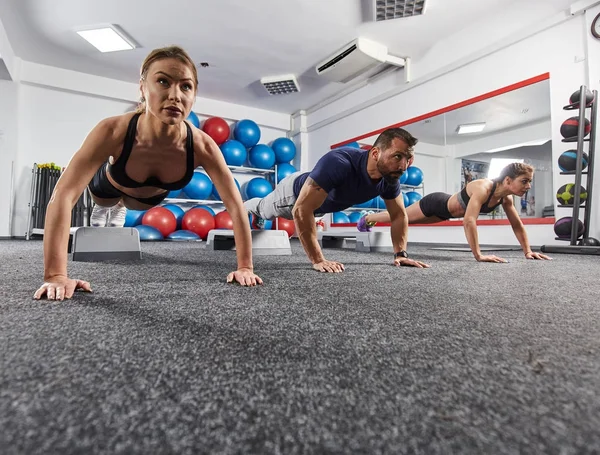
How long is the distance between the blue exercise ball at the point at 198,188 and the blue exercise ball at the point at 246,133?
886 mm

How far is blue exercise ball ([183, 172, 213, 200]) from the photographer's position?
14.6 ft

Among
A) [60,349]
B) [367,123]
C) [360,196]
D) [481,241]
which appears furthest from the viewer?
[367,123]

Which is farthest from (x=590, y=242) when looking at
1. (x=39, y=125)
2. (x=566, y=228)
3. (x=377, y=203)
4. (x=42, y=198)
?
(x=39, y=125)

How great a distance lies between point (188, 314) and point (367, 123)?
15.1ft

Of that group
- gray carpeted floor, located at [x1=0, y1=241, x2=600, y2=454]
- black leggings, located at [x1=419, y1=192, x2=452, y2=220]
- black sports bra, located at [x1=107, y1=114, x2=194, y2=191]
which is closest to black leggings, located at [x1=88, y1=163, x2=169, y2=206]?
black sports bra, located at [x1=107, y1=114, x2=194, y2=191]

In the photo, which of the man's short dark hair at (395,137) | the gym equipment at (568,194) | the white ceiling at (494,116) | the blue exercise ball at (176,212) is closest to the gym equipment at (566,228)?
the gym equipment at (568,194)

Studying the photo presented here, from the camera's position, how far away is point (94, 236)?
5.83ft

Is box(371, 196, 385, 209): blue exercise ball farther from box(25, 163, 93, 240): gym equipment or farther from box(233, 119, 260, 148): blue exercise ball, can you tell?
box(25, 163, 93, 240): gym equipment

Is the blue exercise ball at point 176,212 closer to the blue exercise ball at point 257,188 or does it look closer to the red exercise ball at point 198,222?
the red exercise ball at point 198,222

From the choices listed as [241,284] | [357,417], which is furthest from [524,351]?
[241,284]

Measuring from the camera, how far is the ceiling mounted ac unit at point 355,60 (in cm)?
373

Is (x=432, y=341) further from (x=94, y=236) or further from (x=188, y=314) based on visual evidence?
(x=94, y=236)

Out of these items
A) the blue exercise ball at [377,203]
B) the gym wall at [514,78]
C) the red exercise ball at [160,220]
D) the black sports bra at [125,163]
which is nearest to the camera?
the black sports bra at [125,163]

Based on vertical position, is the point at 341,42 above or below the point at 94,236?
above
